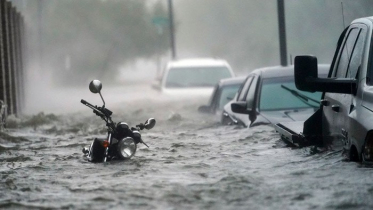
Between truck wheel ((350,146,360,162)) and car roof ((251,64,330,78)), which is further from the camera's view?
car roof ((251,64,330,78))

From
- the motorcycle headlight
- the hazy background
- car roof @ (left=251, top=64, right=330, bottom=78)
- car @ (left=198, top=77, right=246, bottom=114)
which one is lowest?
the hazy background

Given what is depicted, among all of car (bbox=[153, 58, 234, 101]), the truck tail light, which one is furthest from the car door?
car (bbox=[153, 58, 234, 101])

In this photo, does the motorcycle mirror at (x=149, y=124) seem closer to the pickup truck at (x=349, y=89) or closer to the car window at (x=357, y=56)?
the pickup truck at (x=349, y=89)

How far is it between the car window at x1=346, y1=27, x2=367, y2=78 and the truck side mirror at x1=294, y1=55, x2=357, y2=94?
0.28m

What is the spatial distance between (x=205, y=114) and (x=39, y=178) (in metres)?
9.21

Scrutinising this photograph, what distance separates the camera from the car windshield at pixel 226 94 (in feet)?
56.0

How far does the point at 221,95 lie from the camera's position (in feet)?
56.9

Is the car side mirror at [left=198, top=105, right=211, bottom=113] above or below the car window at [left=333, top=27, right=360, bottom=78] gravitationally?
below

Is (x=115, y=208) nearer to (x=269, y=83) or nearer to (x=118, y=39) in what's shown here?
(x=269, y=83)

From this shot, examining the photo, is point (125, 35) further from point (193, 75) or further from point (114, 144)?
point (114, 144)

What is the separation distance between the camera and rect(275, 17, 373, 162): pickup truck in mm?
7094

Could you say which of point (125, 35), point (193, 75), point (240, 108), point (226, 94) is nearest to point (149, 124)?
point (240, 108)

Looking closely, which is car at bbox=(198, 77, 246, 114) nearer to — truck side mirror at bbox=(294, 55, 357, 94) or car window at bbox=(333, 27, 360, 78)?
car window at bbox=(333, 27, 360, 78)

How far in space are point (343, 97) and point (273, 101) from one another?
4.58 metres
